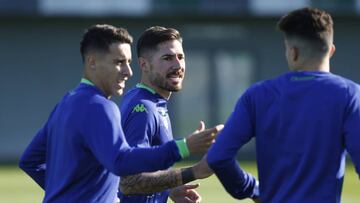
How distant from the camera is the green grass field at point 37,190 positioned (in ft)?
59.7

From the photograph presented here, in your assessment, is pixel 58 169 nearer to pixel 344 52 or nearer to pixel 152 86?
pixel 152 86

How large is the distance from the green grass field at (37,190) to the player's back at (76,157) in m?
10.1

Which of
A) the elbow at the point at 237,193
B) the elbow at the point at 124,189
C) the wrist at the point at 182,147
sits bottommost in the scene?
the elbow at the point at 124,189

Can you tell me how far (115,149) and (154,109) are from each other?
150cm

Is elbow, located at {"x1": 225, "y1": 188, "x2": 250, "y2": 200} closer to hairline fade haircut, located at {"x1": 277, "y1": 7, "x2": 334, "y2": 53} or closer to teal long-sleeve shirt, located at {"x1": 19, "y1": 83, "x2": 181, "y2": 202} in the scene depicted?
teal long-sleeve shirt, located at {"x1": 19, "y1": 83, "x2": 181, "y2": 202}

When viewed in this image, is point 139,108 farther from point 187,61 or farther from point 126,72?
point 187,61

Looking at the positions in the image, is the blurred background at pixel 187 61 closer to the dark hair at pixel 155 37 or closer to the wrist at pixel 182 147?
the dark hair at pixel 155 37

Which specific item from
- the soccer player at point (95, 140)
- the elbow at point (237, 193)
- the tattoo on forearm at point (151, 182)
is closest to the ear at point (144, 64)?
the tattoo on forearm at point (151, 182)

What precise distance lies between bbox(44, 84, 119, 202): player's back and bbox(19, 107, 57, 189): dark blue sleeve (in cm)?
41

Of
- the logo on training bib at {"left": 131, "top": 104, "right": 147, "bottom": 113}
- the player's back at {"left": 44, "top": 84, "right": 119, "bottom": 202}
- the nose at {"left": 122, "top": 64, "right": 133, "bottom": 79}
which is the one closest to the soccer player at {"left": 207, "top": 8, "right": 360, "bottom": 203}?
the player's back at {"left": 44, "top": 84, "right": 119, "bottom": 202}

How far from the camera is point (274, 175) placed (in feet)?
20.4

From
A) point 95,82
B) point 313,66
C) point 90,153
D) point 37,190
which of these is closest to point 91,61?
point 95,82

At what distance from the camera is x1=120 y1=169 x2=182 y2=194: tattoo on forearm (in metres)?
7.63

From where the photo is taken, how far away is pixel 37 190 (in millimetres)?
20609
